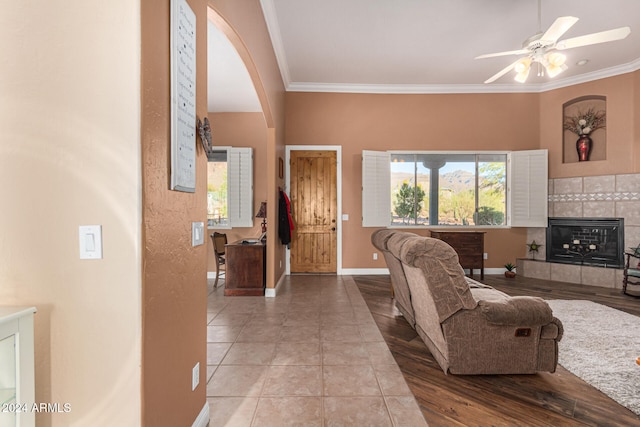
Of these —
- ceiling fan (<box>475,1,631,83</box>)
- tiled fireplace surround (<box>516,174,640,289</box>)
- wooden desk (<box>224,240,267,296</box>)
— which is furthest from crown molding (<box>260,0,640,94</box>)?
wooden desk (<box>224,240,267,296</box>)

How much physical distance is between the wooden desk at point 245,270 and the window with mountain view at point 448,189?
274 cm

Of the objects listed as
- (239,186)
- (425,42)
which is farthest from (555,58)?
(239,186)

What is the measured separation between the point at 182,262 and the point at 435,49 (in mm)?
4733

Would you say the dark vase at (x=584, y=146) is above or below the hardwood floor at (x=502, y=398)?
above

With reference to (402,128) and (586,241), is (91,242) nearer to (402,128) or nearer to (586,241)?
(402,128)

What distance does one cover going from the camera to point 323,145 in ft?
18.9

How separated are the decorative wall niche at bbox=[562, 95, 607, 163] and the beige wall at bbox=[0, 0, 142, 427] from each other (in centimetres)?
688

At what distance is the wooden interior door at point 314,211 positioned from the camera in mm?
5789

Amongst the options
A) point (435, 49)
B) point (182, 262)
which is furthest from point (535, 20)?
point (182, 262)

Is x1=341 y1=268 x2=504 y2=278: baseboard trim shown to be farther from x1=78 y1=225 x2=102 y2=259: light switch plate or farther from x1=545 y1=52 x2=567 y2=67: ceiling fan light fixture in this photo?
x1=78 y1=225 x2=102 y2=259: light switch plate

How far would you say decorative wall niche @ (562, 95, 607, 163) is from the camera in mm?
5266

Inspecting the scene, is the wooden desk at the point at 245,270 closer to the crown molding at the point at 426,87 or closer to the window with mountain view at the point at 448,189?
the window with mountain view at the point at 448,189

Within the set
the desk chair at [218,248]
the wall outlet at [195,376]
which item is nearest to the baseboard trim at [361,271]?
the desk chair at [218,248]

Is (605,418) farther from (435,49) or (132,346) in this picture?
(435,49)
